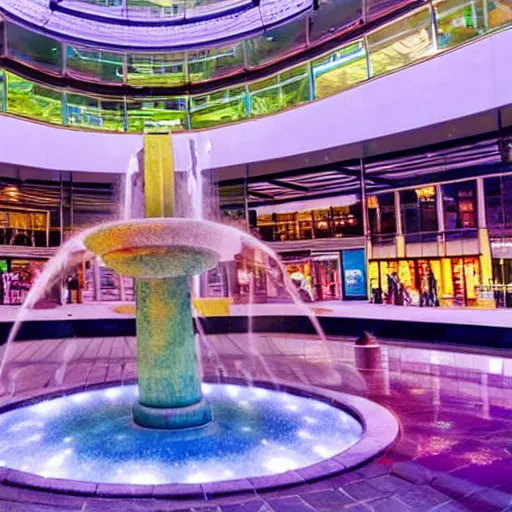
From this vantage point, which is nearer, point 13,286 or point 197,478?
point 197,478

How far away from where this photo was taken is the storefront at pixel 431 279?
64.5ft

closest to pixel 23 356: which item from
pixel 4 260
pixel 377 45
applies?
pixel 4 260

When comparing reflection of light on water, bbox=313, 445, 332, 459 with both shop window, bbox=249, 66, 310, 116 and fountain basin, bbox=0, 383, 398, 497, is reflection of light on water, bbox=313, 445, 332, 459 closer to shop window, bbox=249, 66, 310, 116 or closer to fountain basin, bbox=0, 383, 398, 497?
fountain basin, bbox=0, 383, 398, 497

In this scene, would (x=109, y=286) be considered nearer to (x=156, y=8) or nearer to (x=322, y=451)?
(x=156, y=8)

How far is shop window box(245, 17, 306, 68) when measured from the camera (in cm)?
2025

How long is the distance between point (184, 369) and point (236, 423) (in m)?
0.87

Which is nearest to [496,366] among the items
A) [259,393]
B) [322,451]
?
[259,393]

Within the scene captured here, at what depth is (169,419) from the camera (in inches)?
205

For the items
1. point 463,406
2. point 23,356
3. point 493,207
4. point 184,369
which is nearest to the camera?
point 184,369

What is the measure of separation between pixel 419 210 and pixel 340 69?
6.59 metres

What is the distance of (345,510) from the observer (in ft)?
11.0

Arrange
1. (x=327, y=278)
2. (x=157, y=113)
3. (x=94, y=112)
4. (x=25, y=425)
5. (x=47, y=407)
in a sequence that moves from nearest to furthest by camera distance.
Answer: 1. (x=25, y=425)
2. (x=47, y=407)
3. (x=94, y=112)
4. (x=157, y=113)
5. (x=327, y=278)

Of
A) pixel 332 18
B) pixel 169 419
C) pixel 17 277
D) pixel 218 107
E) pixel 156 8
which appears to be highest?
pixel 332 18

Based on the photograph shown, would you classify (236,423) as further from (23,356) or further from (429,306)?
(429,306)
